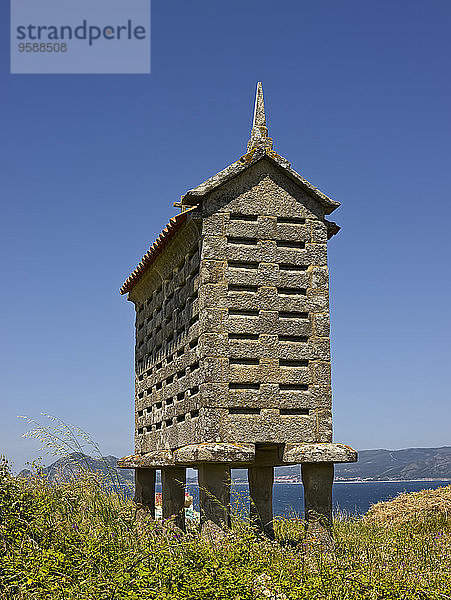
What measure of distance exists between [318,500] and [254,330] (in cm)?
272

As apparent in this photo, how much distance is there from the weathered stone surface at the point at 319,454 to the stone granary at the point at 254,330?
15mm

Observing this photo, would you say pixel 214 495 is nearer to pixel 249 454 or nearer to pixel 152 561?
pixel 249 454

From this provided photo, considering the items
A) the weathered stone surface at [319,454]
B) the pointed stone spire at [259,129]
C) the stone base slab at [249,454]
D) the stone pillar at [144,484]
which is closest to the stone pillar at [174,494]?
the stone pillar at [144,484]

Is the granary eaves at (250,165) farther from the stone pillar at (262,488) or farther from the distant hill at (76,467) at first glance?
the stone pillar at (262,488)

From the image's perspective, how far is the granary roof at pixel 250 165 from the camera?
1148cm

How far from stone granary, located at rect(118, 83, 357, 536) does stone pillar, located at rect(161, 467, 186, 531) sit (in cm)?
143

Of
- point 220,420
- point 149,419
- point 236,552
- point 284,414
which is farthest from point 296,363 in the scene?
point 149,419

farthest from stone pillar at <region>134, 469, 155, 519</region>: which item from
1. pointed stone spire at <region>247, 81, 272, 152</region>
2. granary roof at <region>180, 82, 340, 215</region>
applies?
pointed stone spire at <region>247, 81, 272, 152</region>

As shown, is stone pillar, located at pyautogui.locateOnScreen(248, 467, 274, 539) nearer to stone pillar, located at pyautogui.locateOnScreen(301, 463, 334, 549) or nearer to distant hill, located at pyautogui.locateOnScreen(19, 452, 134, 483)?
stone pillar, located at pyautogui.locateOnScreen(301, 463, 334, 549)

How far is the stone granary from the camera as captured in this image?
35.4 ft

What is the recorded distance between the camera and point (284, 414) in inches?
437

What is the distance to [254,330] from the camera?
11250 mm

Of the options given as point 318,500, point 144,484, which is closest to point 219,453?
point 318,500

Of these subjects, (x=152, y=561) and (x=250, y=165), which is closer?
(x=152, y=561)
